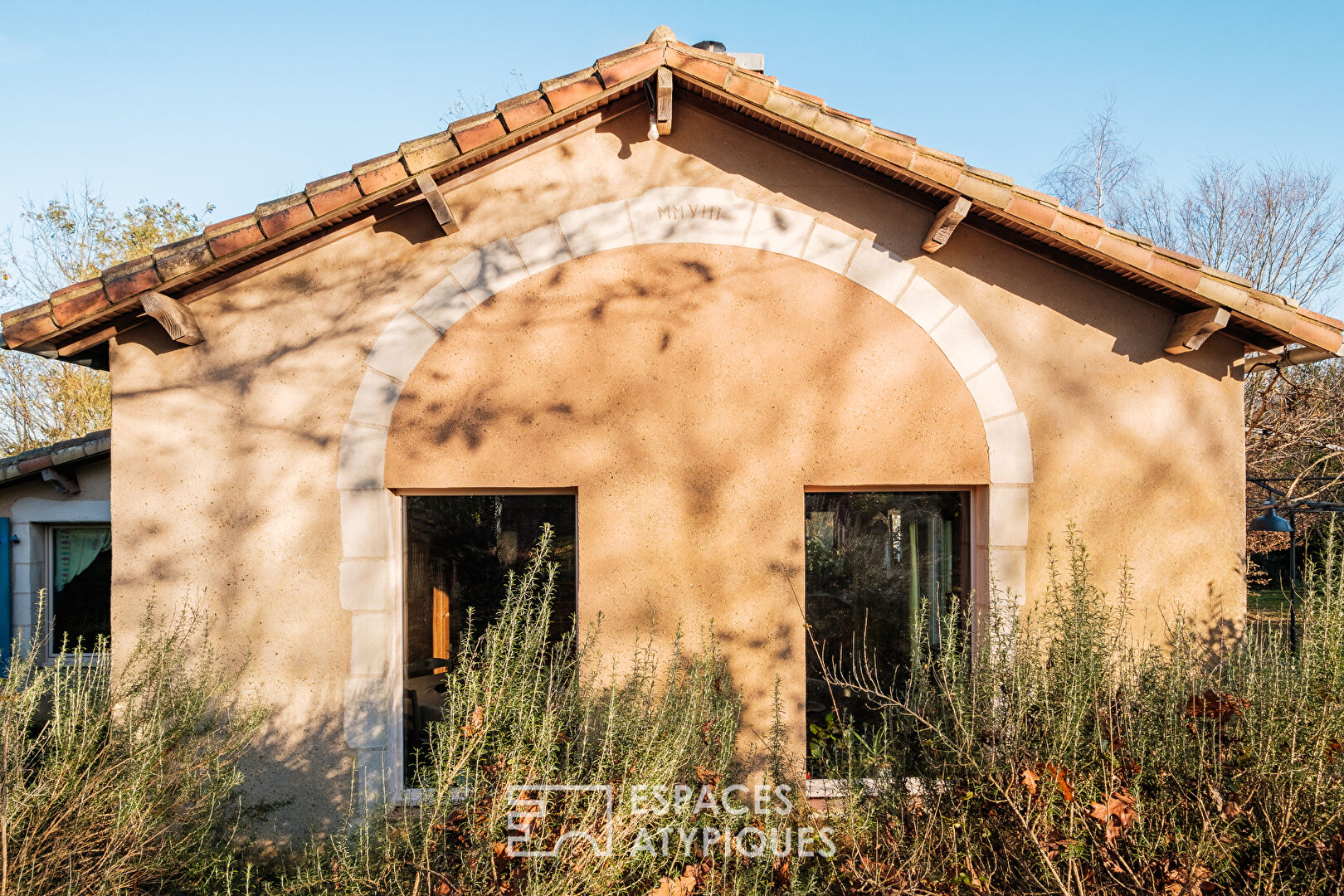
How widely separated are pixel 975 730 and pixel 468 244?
3.35 metres

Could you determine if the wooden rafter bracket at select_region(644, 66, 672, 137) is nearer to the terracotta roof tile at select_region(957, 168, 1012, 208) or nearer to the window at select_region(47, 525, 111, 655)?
the terracotta roof tile at select_region(957, 168, 1012, 208)

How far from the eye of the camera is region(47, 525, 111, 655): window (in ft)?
22.1

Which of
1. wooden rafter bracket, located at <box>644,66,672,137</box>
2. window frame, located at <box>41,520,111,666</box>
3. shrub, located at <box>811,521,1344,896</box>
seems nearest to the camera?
shrub, located at <box>811,521,1344,896</box>

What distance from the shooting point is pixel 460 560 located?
4289mm

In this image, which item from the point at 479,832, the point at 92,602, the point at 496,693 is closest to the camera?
the point at 479,832

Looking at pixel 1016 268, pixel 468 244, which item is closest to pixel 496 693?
pixel 468 244

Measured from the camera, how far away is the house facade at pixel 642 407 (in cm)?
404

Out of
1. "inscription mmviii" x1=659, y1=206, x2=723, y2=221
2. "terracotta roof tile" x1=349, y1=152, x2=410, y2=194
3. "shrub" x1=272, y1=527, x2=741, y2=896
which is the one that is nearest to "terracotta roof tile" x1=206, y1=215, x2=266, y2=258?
"terracotta roof tile" x1=349, y1=152, x2=410, y2=194

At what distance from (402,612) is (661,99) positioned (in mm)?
2986

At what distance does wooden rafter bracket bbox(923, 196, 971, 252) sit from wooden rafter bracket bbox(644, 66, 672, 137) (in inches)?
58.0

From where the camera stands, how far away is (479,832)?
9.04ft

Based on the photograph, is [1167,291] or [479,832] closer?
[479,832]

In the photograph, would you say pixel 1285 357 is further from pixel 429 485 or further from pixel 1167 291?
pixel 429 485

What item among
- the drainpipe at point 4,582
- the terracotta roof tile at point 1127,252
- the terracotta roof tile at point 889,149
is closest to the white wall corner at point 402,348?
the terracotta roof tile at point 889,149
